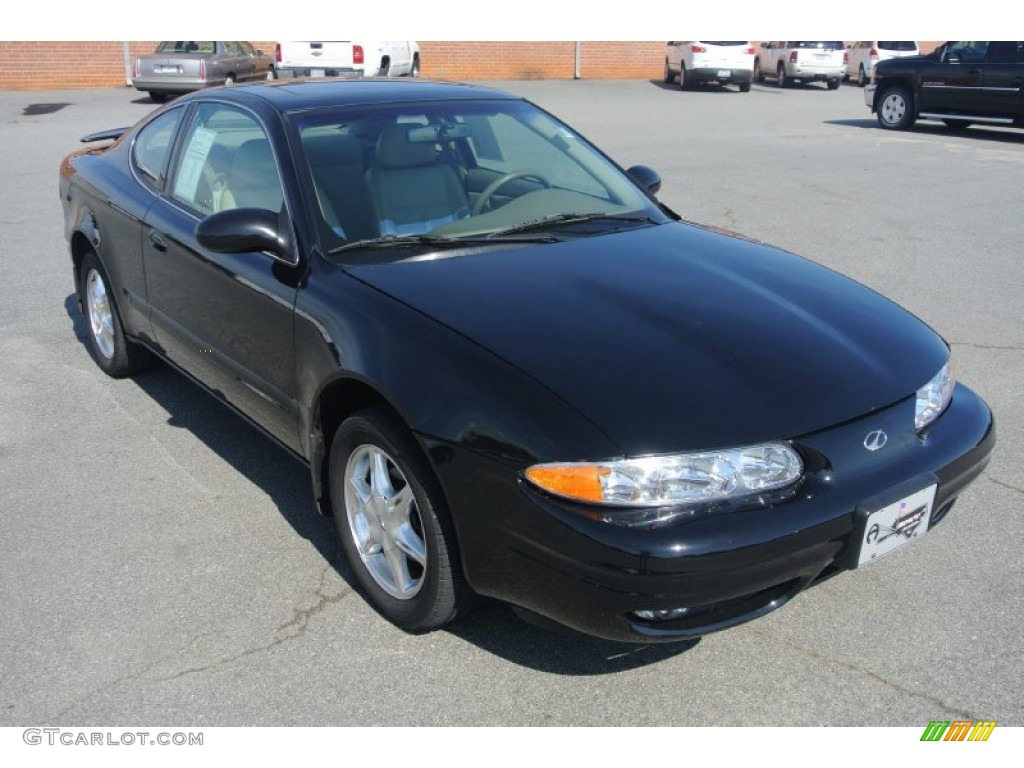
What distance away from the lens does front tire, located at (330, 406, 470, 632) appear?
2.91m

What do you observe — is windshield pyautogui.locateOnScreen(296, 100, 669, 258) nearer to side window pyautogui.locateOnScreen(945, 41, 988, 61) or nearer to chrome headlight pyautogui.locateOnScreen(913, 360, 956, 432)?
chrome headlight pyautogui.locateOnScreen(913, 360, 956, 432)

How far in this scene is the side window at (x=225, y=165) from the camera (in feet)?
12.6

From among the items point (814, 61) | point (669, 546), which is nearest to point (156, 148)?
point (669, 546)

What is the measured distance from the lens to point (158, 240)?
4.37 meters

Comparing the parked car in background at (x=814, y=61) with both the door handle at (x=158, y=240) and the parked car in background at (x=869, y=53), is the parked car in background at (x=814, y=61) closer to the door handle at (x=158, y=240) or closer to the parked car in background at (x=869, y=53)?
the parked car in background at (x=869, y=53)

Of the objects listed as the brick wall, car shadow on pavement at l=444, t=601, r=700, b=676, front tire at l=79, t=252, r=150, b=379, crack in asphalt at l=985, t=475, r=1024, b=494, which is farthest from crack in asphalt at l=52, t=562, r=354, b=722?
the brick wall

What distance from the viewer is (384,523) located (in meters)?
3.21

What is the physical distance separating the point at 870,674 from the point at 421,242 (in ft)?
6.61

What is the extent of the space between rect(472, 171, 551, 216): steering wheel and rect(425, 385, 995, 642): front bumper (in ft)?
4.54

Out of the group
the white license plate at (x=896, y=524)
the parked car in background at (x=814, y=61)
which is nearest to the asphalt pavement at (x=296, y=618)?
the white license plate at (x=896, y=524)

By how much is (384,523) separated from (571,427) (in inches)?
34.2
